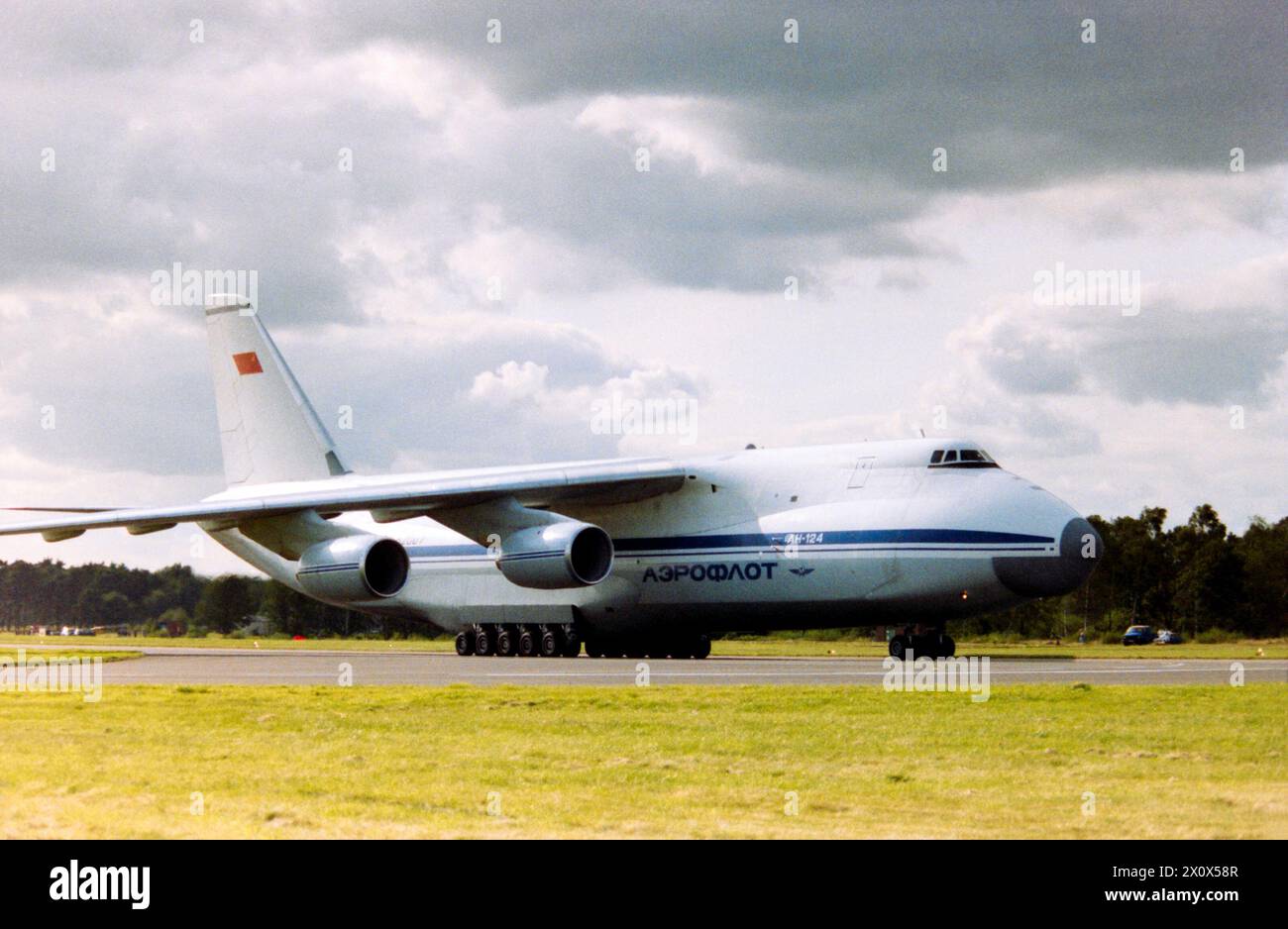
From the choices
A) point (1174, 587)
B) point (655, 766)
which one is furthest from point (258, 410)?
point (1174, 587)

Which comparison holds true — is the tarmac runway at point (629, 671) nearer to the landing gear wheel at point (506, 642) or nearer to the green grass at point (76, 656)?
the green grass at point (76, 656)

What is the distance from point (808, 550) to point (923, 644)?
3046mm

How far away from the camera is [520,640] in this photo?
1543 inches

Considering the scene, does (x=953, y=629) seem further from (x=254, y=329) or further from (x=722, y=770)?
(x=722, y=770)

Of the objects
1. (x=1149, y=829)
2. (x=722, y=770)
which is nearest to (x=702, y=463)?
(x=722, y=770)

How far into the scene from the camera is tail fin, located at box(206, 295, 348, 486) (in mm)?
44688

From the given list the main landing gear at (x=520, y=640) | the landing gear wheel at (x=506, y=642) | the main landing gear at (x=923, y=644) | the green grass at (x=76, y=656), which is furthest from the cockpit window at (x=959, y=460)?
the green grass at (x=76, y=656)

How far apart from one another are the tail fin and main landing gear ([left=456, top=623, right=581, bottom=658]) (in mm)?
7237

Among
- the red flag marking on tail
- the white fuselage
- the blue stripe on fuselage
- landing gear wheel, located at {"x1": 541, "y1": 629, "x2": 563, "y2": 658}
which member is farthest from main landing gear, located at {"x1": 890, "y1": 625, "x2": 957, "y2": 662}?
the red flag marking on tail

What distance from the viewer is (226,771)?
12.7 m
